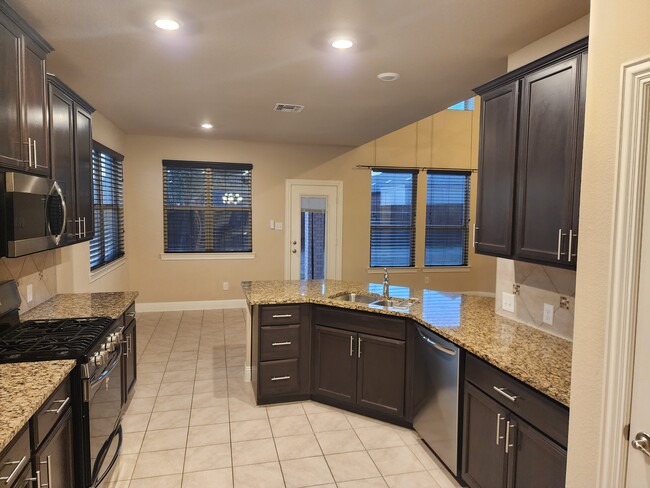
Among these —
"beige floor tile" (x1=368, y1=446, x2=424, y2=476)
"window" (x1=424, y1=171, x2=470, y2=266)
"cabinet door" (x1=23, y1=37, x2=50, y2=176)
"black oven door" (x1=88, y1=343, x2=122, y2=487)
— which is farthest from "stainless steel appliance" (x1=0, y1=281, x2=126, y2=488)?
"window" (x1=424, y1=171, x2=470, y2=266)

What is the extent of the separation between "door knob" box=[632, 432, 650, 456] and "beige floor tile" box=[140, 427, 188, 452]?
8.48ft

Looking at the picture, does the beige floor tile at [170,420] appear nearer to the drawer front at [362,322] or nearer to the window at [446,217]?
the drawer front at [362,322]

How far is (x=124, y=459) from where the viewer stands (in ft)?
8.93

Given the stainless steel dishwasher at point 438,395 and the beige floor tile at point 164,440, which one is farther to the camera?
the beige floor tile at point 164,440

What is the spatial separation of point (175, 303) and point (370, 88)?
4.55m

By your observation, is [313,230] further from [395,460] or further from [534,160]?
[534,160]

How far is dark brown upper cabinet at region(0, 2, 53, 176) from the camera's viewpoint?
2.07 meters

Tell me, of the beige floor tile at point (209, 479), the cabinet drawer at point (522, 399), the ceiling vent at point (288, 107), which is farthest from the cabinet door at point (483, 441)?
the ceiling vent at point (288, 107)

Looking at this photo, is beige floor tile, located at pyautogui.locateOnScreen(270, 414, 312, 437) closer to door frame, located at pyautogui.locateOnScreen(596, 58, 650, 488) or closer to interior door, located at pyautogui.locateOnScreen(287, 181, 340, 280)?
door frame, located at pyautogui.locateOnScreen(596, 58, 650, 488)

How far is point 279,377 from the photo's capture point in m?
3.48

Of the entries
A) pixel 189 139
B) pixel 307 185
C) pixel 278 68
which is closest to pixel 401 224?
pixel 307 185

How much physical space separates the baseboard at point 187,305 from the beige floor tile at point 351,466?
432 cm

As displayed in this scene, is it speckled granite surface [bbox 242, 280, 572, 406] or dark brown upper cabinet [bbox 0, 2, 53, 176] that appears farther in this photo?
dark brown upper cabinet [bbox 0, 2, 53, 176]

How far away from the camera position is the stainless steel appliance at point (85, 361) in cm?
209
